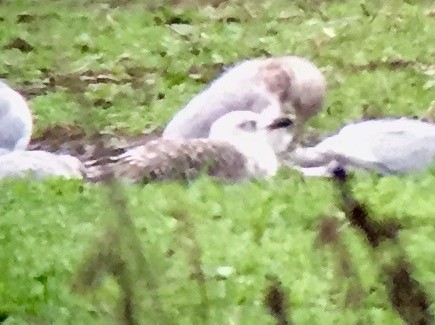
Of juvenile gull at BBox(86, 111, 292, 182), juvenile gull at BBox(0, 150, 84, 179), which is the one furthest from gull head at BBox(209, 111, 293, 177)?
juvenile gull at BBox(0, 150, 84, 179)

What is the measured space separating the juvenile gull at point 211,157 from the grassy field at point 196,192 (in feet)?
0.10

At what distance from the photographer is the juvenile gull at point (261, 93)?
4.38 feet

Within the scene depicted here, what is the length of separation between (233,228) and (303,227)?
0.35 feet

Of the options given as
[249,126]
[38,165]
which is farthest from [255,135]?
[38,165]

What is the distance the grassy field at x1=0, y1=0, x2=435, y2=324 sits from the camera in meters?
1.06

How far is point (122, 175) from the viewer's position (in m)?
1.26

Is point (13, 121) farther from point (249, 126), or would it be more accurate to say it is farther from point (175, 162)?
point (249, 126)

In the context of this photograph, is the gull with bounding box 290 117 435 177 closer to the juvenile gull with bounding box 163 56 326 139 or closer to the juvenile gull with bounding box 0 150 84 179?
the juvenile gull with bounding box 163 56 326 139

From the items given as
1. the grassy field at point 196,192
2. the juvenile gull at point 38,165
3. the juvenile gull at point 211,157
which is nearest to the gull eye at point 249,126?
the juvenile gull at point 211,157

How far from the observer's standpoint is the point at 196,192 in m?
1.23

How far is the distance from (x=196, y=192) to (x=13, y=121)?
0.35m

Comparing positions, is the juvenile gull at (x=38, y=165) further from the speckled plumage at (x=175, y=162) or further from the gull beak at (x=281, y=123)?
Result: the gull beak at (x=281, y=123)

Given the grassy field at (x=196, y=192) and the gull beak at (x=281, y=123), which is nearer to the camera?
the grassy field at (x=196, y=192)

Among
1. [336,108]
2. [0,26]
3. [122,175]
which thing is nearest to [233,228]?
[122,175]
